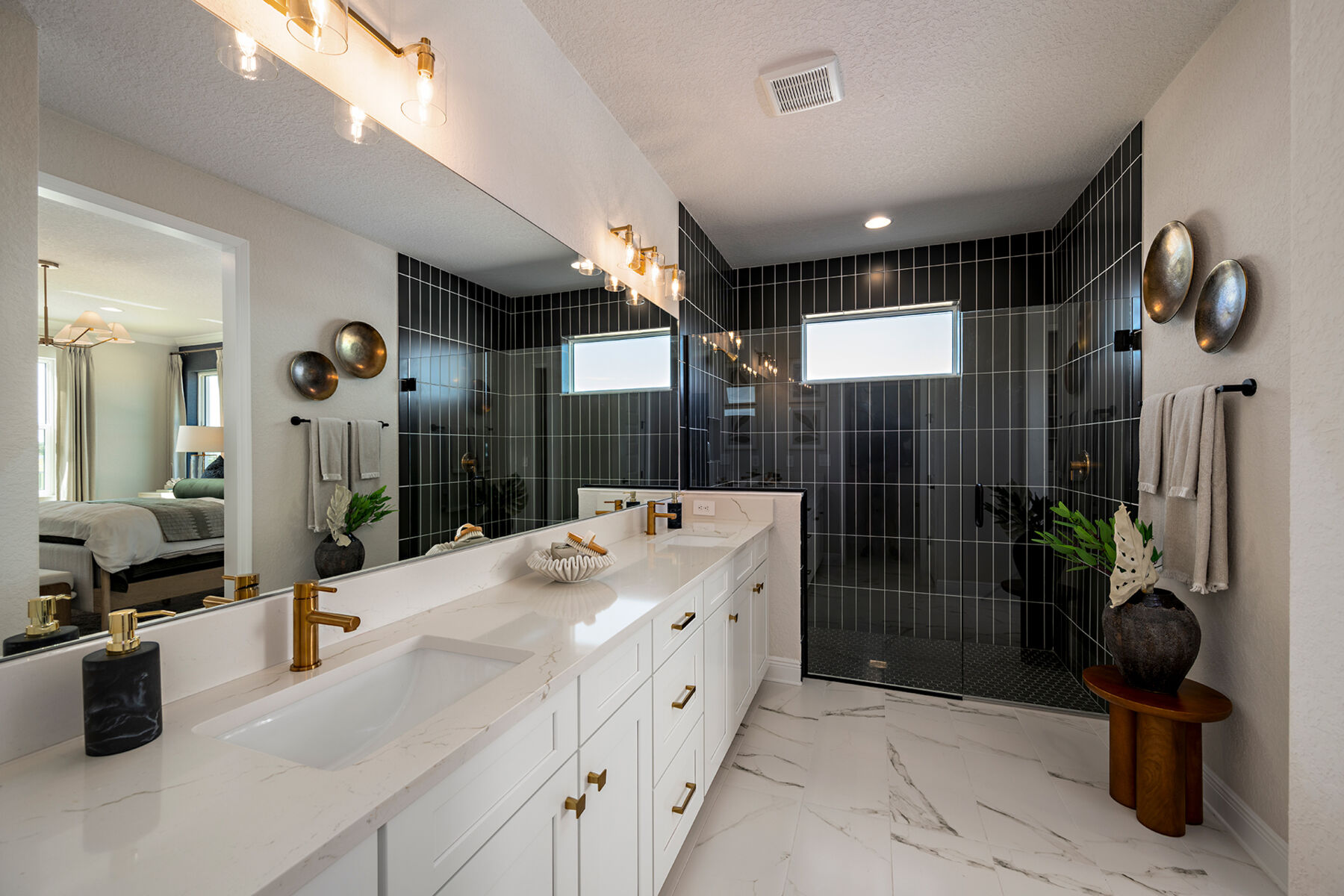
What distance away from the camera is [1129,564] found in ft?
6.22

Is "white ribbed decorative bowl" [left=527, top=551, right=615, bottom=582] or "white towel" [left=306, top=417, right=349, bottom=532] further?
"white ribbed decorative bowl" [left=527, top=551, right=615, bottom=582]

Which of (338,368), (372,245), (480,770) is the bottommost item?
(480,770)

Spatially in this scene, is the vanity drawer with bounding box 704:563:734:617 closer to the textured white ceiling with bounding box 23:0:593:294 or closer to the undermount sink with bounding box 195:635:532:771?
the undermount sink with bounding box 195:635:532:771

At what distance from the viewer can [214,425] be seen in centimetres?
92

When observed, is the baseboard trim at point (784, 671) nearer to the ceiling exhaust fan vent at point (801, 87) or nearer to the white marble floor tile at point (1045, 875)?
the white marble floor tile at point (1045, 875)

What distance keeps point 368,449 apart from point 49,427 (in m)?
0.53

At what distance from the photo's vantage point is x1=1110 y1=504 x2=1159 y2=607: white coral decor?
1.87 meters

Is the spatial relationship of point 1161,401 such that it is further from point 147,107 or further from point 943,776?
point 147,107

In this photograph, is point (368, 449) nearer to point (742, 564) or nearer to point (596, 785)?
point (596, 785)

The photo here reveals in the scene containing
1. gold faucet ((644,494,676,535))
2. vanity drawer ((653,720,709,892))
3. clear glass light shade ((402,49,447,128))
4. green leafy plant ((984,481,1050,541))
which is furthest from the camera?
green leafy plant ((984,481,1050,541))

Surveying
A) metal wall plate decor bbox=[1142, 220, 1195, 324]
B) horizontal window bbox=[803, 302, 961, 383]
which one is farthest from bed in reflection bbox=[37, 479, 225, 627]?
horizontal window bbox=[803, 302, 961, 383]

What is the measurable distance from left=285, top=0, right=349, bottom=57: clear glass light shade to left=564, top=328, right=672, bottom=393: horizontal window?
3.54ft

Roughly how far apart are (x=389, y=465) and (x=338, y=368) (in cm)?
24

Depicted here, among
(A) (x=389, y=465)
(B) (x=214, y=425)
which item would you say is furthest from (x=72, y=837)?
(A) (x=389, y=465)
